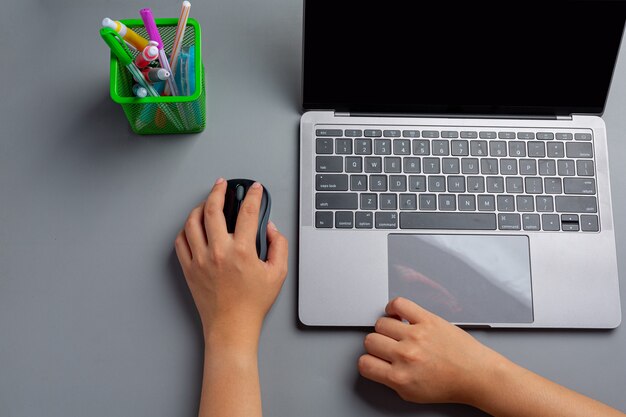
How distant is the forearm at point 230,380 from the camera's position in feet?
1.94

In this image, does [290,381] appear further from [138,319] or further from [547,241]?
[547,241]

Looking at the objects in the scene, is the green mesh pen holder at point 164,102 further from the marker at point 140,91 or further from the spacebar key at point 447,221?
the spacebar key at point 447,221

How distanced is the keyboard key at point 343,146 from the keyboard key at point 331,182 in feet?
0.11

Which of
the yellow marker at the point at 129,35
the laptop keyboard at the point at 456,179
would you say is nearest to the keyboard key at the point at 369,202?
the laptop keyboard at the point at 456,179

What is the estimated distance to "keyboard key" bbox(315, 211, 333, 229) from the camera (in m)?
0.68

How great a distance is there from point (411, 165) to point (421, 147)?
3 centimetres

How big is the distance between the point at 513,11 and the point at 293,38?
0.29 metres

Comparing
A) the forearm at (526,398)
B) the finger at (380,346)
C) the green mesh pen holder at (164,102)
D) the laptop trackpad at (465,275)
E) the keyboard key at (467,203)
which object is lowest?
the forearm at (526,398)

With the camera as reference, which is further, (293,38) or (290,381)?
(293,38)

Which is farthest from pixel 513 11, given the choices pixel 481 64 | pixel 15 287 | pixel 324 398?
pixel 15 287

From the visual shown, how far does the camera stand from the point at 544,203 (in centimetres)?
69

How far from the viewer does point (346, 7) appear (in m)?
0.63

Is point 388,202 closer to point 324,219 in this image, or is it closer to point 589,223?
point 324,219

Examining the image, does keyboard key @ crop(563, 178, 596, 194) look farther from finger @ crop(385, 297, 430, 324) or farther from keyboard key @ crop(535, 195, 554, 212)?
finger @ crop(385, 297, 430, 324)
